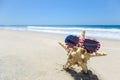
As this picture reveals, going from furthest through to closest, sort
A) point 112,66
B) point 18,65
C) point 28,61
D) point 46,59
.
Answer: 1. point 112,66
2. point 46,59
3. point 28,61
4. point 18,65

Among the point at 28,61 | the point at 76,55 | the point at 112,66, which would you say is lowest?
the point at 112,66

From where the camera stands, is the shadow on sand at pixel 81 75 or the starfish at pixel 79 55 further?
the shadow on sand at pixel 81 75

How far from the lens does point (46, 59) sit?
169 inches

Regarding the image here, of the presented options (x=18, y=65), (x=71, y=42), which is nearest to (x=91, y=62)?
(x=71, y=42)

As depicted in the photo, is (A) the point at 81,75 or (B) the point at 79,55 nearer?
(B) the point at 79,55

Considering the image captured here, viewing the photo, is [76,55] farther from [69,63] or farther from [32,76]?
[32,76]

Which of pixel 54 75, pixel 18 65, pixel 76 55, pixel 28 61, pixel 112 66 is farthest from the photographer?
pixel 112 66

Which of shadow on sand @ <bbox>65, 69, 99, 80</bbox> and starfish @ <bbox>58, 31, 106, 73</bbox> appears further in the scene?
shadow on sand @ <bbox>65, 69, 99, 80</bbox>

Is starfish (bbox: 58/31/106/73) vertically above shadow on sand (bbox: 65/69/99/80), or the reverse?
starfish (bbox: 58/31/106/73)

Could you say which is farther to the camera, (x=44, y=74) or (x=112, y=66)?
(x=112, y=66)

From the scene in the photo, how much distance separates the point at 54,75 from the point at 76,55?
521 mm

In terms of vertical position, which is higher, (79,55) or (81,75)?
(79,55)

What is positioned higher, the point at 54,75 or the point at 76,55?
the point at 76,55

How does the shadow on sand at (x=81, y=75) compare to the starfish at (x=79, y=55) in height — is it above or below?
below
